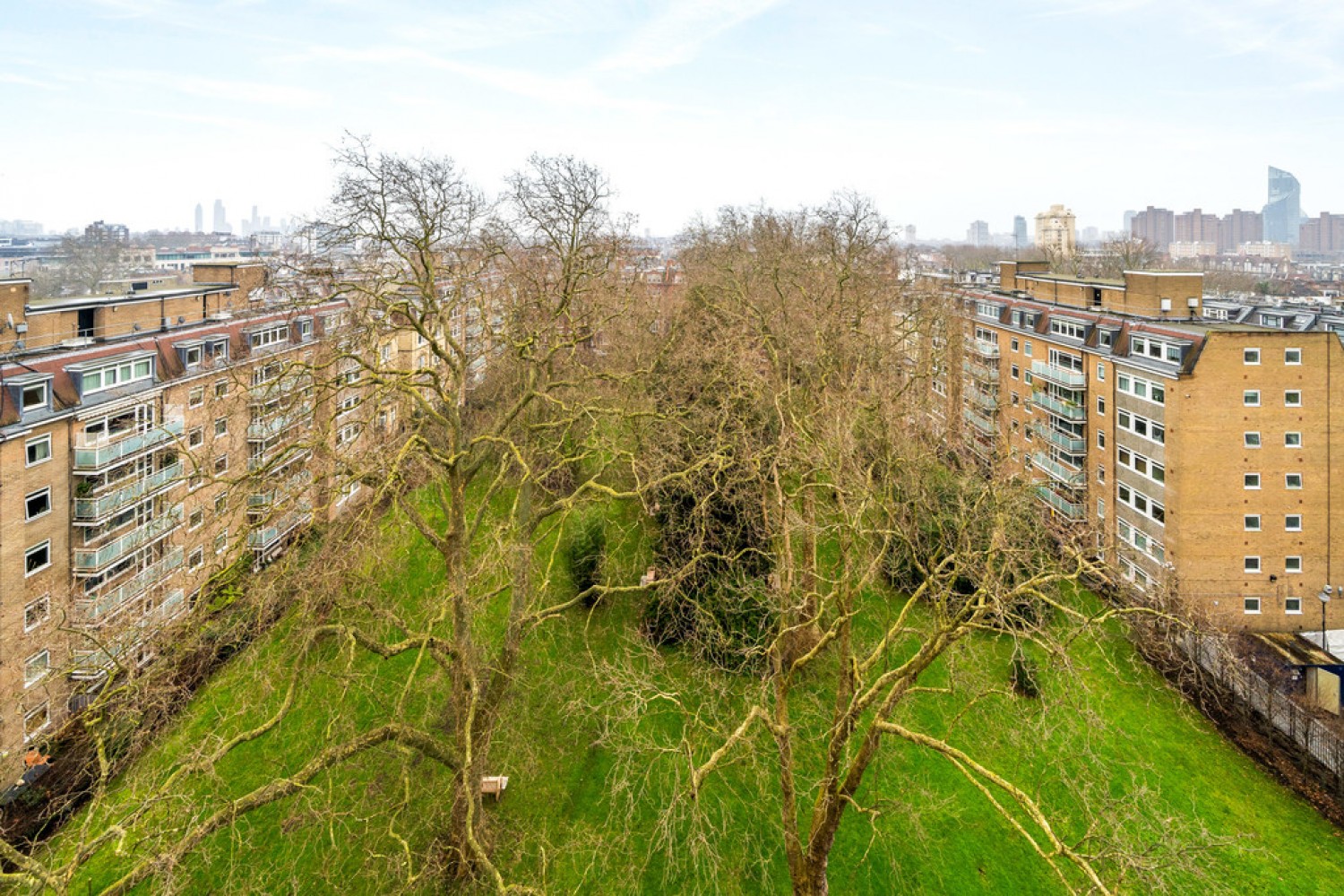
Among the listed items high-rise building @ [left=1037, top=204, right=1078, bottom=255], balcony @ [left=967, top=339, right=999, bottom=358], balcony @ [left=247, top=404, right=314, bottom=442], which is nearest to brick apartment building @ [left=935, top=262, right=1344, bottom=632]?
balcony @ [left=967, top=339, right=999, bottom=358]

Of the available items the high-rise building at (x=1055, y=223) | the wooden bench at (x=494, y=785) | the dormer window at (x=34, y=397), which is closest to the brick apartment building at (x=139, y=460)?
the dormer window at (x=34, y=397)

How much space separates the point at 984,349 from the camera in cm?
4809

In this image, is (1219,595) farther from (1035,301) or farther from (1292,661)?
(1035,301)

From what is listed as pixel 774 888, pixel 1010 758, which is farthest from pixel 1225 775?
pixel 774 888

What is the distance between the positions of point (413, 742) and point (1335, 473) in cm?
3418

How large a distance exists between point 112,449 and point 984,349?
4393 centimetres

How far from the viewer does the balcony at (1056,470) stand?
36.6 m

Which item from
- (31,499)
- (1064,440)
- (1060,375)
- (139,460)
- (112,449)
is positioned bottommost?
(1064,440)

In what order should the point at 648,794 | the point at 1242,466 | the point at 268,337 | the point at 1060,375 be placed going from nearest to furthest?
the point at 648,794
the point at 1242,466
the point at 268,337
the point at 1060,375

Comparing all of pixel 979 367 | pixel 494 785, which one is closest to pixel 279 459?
pixel 494 785

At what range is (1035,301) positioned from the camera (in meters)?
45.1

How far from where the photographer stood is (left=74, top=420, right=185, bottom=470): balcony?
24.7 m

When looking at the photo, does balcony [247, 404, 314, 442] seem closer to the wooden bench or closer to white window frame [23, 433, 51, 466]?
the wooden bench

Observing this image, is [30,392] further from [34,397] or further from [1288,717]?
[1288,717]
